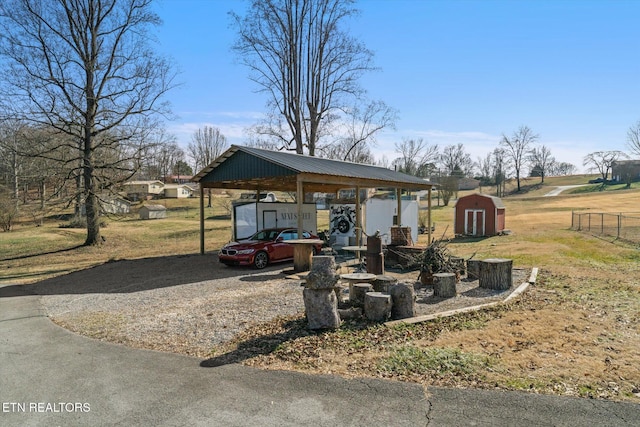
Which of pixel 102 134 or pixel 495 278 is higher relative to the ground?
pixel 102 134

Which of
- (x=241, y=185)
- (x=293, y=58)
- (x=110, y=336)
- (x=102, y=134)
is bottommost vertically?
(x=110, y=336)

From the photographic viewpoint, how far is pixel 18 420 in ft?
12.3

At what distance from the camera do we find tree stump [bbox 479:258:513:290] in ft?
30.8

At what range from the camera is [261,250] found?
44.0ft

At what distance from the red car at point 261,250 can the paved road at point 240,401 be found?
795cm

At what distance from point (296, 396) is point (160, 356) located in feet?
7.55

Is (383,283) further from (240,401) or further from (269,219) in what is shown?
(269,219)

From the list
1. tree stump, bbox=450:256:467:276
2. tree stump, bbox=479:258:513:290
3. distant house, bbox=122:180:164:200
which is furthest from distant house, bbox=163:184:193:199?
tree stump, bbox=479:258:513:290

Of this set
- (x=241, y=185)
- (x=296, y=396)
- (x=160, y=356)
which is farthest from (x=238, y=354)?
(x=241, y=185)

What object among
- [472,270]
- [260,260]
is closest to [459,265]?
[472,270]

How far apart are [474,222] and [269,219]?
51.2ft

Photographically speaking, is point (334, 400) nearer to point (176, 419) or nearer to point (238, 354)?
point (176, 419)

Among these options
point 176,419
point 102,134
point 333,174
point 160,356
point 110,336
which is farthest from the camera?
point 102,134

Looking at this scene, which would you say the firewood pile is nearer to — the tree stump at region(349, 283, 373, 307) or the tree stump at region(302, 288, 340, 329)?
the tree stump at region(349, 283, 373, 307)
